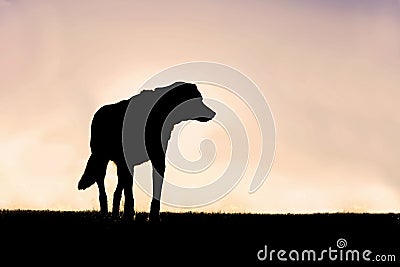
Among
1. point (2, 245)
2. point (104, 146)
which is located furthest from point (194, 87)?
point (2, 245)

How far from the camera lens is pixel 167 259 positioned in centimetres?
1137

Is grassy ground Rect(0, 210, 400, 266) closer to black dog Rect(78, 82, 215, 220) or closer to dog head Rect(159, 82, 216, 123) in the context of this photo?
black dog Rect(78, 82, 215, 220)

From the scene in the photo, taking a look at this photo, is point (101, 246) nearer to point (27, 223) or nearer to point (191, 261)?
point (191, 261)

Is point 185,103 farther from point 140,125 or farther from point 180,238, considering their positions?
point 180,238

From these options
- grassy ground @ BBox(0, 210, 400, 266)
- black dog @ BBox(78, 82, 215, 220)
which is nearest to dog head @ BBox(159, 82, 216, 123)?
black dog @ BBox(78, 82, 215, 220)

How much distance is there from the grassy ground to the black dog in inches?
74.0

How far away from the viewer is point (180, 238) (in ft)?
45.4

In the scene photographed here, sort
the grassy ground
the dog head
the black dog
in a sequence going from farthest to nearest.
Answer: the dog head → the black dog → the grassy ground

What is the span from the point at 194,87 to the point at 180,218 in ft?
13.2

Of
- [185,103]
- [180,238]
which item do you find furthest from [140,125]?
[180,238]

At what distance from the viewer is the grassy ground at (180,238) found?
38.4 ft

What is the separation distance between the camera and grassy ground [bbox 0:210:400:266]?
11.7 m

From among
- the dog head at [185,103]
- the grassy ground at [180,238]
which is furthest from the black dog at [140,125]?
the grassy ground at [180,238]

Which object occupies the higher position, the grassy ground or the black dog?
the black dog
